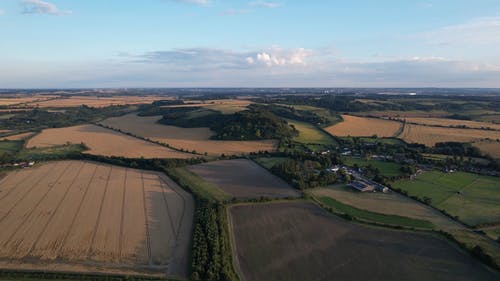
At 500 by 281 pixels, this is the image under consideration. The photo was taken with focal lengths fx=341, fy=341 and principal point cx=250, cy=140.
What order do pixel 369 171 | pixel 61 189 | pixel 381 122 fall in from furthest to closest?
pixel 381 122, pixel 369 171, pixel 61 189

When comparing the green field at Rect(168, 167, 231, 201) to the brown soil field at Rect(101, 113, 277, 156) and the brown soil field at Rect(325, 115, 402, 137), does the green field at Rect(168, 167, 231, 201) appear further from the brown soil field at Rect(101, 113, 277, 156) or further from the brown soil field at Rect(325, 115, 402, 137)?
the brown soil field at Rect(325, 115, 402, 137)

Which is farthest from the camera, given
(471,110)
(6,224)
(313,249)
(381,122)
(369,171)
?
(471,110)

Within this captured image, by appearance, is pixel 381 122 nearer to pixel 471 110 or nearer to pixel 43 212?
pixel 471 110

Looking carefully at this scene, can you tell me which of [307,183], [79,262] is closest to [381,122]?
[307,183]

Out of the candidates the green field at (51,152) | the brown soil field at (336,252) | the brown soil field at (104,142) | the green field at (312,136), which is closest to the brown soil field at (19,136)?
the brown soil field at (104,142)


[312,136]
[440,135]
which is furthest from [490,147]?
Result: [312,136]

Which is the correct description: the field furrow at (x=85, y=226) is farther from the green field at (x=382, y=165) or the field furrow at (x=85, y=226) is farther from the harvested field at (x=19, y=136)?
the harvested field at (x=19, y=136)
